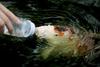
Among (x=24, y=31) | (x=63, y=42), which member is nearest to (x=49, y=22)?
(x=63, y=42)

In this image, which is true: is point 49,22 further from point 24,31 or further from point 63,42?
point 24,31

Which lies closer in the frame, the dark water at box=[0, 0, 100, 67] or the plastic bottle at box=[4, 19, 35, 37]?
the plastic bottle at box=[4, 19, 35, 37]

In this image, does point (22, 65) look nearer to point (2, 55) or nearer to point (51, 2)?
point (2, 55)

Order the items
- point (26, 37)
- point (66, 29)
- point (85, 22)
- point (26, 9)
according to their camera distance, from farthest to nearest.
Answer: point (26, 9) → point (85, 22) → point (66, 29) → point (26, 37)

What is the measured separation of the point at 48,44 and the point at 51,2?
44.5 inches

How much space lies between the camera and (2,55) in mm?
2438

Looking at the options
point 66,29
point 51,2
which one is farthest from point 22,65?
point 51,2

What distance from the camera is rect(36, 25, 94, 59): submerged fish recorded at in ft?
7.36

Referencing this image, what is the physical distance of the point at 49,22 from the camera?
9.35 feet

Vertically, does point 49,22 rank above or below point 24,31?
above

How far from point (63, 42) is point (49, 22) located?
0.61 meters

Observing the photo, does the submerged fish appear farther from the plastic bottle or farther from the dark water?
the plastic bottle

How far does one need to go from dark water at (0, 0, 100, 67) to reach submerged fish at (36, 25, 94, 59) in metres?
0.05

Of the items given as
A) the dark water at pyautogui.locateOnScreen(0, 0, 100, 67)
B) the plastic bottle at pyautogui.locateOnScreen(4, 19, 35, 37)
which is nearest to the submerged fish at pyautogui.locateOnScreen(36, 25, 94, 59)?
the dark water at pyautogui.locateOnScreen(0, 0, 100, 67)
